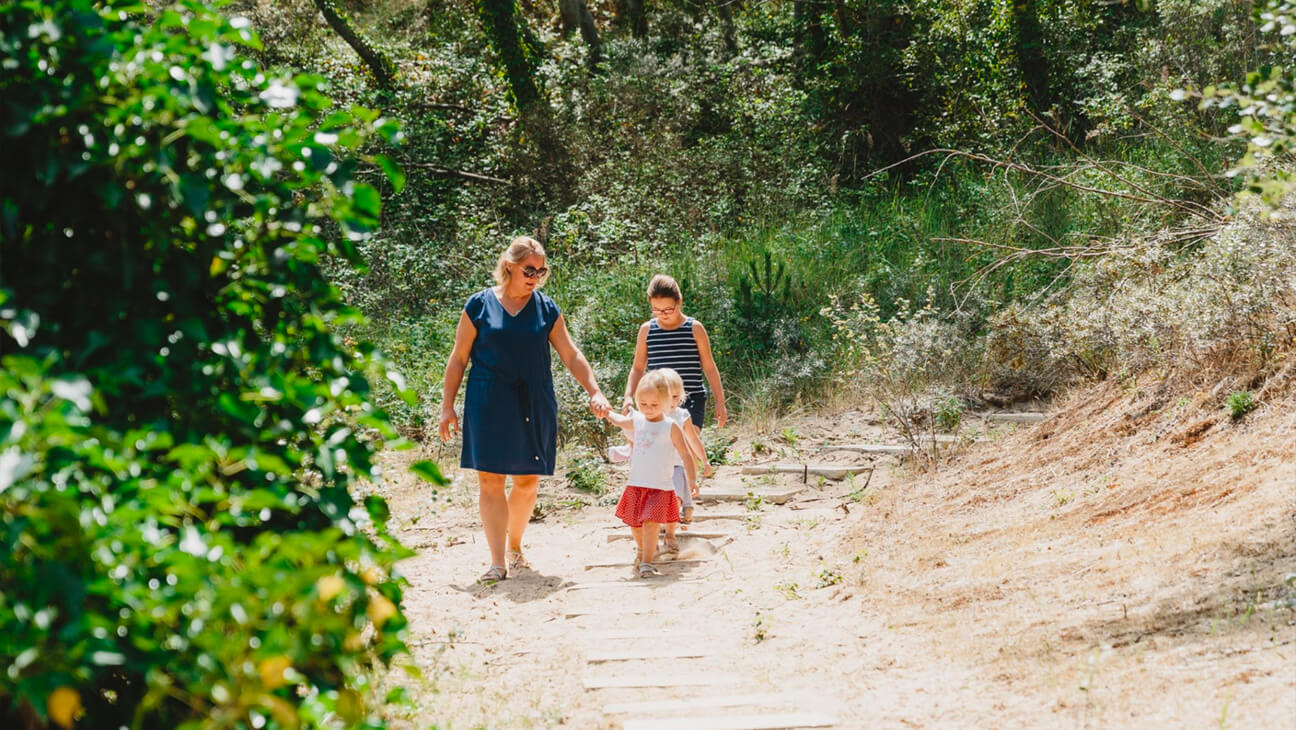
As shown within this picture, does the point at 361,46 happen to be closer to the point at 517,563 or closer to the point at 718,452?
the point at 718,452

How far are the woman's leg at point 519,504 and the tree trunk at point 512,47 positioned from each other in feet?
39.0

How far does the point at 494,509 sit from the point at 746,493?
2.64 meters

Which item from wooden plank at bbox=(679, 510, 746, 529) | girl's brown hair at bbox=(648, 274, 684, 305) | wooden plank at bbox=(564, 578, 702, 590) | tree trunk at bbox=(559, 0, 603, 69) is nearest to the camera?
wooden plank at bbox=(564, 578, 702, 590)

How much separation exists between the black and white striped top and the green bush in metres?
4.68

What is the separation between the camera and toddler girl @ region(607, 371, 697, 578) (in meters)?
6.22

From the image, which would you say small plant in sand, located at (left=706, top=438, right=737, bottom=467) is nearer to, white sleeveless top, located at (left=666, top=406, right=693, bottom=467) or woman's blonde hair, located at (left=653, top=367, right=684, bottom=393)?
white sleeveless top, located at (left=666, top=406, right=693, bottom=467)

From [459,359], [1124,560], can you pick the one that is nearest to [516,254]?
[459,359]

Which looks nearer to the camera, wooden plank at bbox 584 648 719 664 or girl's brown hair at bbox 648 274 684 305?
wooden plank at bbox 584 648 719 664

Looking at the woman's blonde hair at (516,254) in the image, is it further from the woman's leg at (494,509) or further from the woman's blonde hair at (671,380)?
the woman's leg at (494,509)

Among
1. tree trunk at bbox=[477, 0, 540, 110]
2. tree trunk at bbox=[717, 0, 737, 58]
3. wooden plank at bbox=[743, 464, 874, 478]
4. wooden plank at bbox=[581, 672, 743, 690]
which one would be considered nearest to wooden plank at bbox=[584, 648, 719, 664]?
wooden plank at bbox=[581, 672, 743, 690]

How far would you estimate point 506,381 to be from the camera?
5930mm

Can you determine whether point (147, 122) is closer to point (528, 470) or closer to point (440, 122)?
point (528, 470)

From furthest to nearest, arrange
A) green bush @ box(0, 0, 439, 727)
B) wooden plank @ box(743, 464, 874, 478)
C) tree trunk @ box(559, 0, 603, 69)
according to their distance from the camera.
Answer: tree trunk @ box(559, 0, 603, 69) < wooden plank @ box(743, 464, 874, 478) < green bush @ box(0, 0, 439, 727)

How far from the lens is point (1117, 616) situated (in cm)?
421
